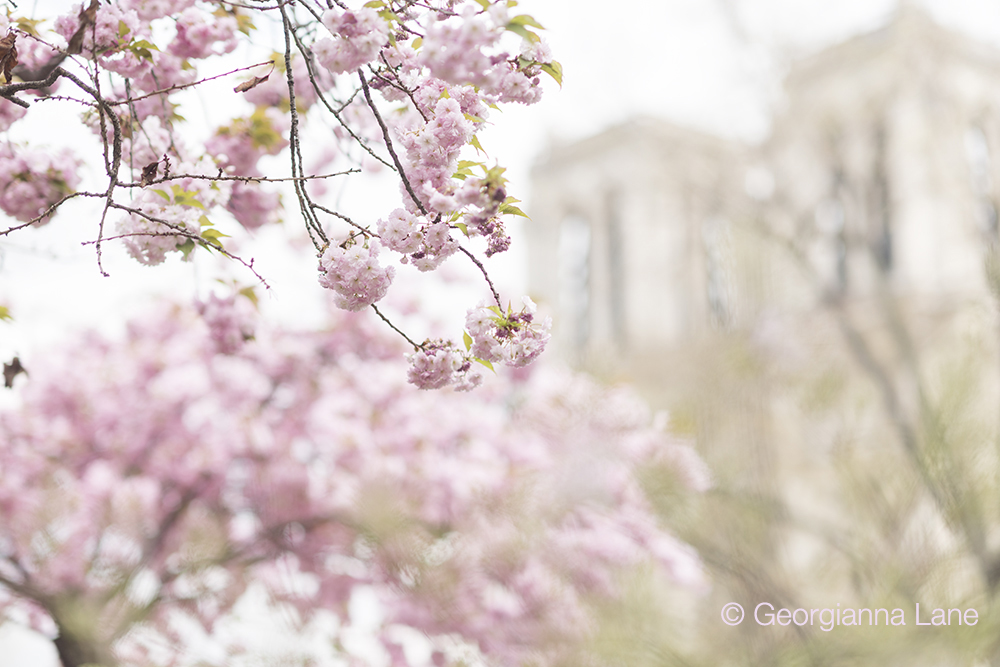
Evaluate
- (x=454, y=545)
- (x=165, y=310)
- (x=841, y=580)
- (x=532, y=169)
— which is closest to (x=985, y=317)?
(x=841, y=580)

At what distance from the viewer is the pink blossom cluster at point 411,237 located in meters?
1.63

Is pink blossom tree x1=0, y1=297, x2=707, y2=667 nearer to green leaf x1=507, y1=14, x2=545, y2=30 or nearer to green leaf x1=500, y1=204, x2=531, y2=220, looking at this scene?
green leaf x1=500, y1=204, x2=531, y2=220

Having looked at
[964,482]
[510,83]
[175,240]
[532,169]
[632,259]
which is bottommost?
[964,482]

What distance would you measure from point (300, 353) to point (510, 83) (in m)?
4.47

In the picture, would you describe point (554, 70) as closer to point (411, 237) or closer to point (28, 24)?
point (411, 237)

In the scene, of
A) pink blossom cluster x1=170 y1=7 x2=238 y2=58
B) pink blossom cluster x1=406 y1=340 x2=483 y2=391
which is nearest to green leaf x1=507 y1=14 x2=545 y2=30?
pink blossom cluster x1=406 y1=340 x2=483 y2=391

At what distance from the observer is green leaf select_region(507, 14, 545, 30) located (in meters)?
1.42

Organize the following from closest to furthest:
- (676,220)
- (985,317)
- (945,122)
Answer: (985,317) → (945,122) → (676,220)

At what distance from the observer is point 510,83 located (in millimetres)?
1597

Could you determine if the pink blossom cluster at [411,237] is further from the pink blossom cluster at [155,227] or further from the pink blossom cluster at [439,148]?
the pink blossom cluster at [155,227]

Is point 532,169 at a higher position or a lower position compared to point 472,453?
higher

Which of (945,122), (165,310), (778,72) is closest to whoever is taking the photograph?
(778,72)

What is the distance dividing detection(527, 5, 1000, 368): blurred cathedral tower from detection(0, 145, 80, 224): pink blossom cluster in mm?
2849

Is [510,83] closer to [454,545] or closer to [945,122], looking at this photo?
[454,545]
